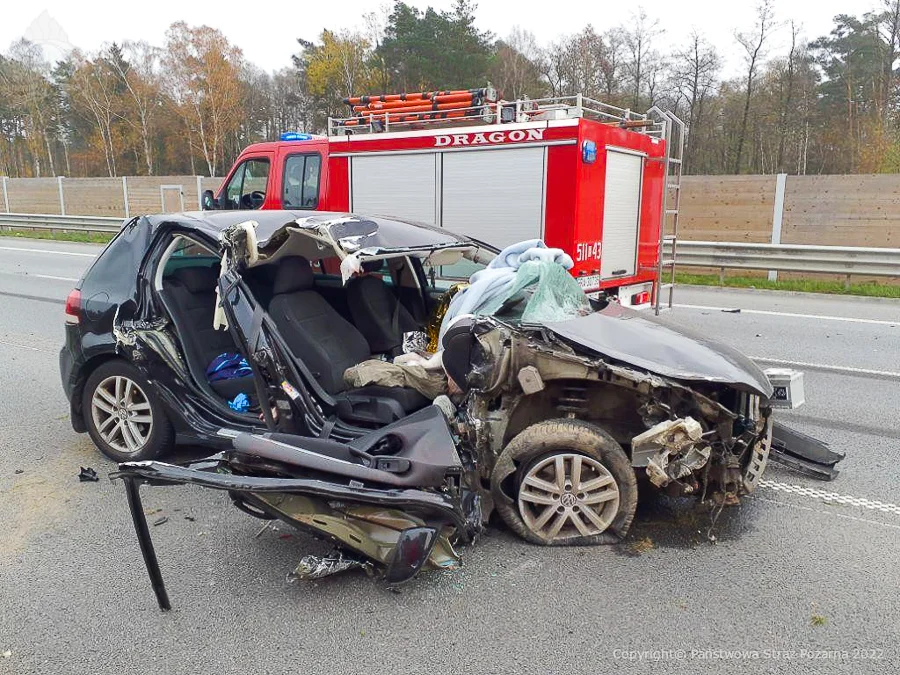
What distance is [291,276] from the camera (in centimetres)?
418

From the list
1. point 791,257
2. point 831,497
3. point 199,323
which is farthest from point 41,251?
Answer: point 831,497

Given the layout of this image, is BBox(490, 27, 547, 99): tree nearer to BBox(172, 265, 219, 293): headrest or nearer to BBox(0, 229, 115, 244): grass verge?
BBox(0, 229, 115, 244): grass verge

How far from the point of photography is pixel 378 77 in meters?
37.5

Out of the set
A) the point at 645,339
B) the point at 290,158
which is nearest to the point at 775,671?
the point at 645,339

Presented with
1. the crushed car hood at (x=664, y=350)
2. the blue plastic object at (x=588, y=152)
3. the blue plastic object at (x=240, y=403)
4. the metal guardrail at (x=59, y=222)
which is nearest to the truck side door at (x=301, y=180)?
the blue plastic object at (x=588, y=152)

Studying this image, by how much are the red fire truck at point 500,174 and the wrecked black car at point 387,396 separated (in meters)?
3.44

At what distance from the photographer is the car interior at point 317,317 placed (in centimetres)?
390

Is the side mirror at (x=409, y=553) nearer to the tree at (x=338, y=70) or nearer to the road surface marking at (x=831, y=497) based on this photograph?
the road surface marking at (x=831, y=497)

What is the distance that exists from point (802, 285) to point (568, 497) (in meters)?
11.3

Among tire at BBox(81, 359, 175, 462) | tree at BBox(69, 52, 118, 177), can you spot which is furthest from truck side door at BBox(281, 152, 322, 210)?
tree at BBox(69, 52, 118, 177)

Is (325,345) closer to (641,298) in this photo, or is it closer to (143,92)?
(641,298)

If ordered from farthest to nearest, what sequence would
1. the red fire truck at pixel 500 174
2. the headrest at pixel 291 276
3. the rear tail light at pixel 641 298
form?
the rear tail light at pixel 641 298
the red fire truck at pixel 500 174
the headrest at pixel 291 276

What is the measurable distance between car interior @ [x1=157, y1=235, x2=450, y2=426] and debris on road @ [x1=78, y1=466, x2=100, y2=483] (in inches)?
37.1

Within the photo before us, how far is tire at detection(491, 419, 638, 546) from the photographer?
3312 mm
